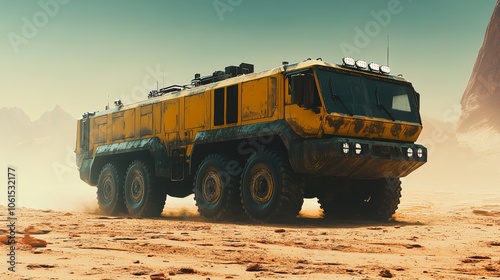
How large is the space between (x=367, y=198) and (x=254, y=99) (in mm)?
3252

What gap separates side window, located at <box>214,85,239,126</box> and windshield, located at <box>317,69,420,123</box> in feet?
7.49

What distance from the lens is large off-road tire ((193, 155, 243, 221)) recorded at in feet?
40.2

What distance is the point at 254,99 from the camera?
39.2 ft

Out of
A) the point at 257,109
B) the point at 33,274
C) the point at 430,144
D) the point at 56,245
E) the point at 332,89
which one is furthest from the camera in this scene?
the point at 430,144

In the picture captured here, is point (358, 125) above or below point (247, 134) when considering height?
above

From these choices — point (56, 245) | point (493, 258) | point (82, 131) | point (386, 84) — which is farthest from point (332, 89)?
point (82, 131)

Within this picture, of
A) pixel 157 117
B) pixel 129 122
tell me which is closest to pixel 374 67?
pixel 157 117

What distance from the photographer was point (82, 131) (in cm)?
1898

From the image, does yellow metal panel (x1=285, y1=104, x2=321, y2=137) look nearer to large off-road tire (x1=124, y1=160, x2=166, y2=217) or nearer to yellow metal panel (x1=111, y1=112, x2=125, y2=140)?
large off-road tire (x1=124, y1=160, x2=166, y2=217)

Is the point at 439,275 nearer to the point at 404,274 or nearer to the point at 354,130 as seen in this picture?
the point at 404,274

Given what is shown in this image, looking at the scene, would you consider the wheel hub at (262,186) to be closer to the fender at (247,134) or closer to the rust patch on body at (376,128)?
the fender at (247,134)

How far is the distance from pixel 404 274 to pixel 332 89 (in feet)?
18.8

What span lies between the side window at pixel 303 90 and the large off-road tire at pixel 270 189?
1197 mm

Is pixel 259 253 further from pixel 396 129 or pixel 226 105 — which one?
pixel 226 105
